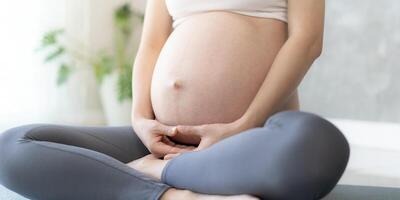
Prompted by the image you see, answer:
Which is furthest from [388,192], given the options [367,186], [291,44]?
[291,44]

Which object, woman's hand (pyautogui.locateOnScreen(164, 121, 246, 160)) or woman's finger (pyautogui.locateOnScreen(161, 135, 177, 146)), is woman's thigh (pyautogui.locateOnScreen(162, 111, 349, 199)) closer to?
woman's hand (pyautogui.locateOnScreen(164, 121, 246, 160))

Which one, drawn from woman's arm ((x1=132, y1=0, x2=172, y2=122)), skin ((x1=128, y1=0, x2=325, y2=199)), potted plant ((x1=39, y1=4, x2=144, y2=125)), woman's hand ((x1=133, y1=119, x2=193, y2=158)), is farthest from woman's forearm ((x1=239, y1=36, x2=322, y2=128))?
potted plant ((x1=39, y1=4, x2=144, y2=125))

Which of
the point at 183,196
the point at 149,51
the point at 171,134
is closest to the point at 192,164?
→ the point at 183,196

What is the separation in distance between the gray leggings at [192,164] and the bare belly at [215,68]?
0.14m

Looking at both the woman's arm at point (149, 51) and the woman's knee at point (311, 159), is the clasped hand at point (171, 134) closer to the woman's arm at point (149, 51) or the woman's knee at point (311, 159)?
the woman's arm at point (149, 51)

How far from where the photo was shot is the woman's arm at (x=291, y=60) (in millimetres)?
1068

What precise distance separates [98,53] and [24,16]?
33 cm

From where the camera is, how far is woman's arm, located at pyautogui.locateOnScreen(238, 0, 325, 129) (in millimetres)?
1068

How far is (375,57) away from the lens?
2037mm

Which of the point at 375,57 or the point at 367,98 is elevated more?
the point at 375,57

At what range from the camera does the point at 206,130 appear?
1.06m

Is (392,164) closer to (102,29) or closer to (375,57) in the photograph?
(375,57)

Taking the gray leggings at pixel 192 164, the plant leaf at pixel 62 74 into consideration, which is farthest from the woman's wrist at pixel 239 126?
the plant leaf at pixel 62 74

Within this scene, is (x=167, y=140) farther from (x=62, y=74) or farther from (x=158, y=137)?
(x=62, y=74)
